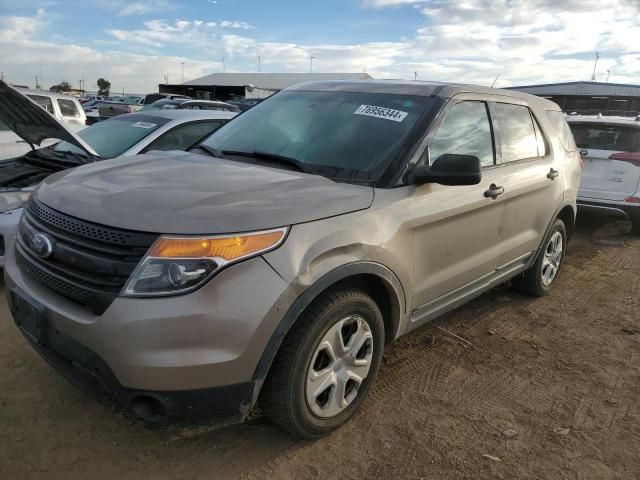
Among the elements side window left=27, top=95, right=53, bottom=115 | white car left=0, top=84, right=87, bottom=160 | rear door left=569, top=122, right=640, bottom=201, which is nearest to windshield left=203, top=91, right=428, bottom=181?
rear door left=569, top=122, right=640, bottom=201

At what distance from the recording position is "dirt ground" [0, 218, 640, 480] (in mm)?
2537

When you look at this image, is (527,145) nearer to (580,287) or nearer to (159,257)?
(580,287)

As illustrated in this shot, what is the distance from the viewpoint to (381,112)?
3.27 metres

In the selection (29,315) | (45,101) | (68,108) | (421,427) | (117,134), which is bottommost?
(421,427)

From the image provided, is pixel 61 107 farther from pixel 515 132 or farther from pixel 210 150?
pixel 515 132

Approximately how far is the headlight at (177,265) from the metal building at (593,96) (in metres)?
17.4

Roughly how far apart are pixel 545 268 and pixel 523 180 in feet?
4.15

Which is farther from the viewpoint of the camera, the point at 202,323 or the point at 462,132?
the point at 462,132

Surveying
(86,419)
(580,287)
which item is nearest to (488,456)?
(86,419)

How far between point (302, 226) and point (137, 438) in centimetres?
139

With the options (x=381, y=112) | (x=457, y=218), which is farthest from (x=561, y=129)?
(x=381, y=112)

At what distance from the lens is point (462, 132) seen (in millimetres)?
3465

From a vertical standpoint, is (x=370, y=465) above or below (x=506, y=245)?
below

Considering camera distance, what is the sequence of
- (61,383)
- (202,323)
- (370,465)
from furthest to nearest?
(61,383) → (370,465) → (202,323)
